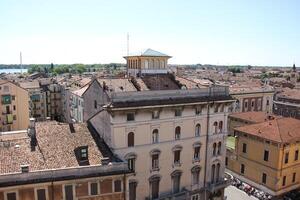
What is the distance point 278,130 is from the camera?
141 ft

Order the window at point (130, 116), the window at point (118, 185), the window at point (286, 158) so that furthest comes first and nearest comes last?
the window at point (286, 158)
the window at point (130, 116)
the window at point (118, 185)

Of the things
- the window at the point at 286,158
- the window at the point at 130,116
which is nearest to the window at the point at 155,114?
the window at the point at 130,116

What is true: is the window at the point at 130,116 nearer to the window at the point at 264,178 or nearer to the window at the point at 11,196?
the window at the point at 11,196

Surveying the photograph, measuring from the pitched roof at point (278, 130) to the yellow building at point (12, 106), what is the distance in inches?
1671

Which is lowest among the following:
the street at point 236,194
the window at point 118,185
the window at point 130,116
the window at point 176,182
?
the street at point 236,194

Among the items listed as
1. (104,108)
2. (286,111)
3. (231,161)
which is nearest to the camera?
(104,108)

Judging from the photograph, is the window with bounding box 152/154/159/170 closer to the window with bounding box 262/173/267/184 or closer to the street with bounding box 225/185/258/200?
the street with bounding box 225/185/258/200

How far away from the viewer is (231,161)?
48562mm

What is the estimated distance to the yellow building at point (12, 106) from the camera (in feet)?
196

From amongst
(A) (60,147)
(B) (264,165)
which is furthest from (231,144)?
(A) (60,147)

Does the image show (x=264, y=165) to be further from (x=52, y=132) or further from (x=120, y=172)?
(x=52, y=132)

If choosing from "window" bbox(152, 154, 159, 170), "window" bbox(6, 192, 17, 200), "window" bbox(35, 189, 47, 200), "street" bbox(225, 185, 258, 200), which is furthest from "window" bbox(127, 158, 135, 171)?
"street" bbox(225, 185, 258, 200)

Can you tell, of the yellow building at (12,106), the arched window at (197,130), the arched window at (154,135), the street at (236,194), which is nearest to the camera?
the arched window at (154,135)

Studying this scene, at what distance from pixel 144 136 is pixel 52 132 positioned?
31.7 ft
